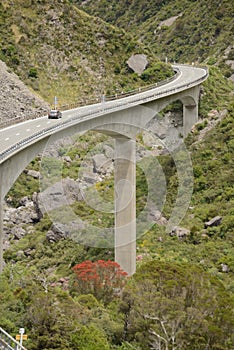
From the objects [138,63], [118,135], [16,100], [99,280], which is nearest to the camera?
[99,280]

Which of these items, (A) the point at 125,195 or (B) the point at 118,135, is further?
(A) the point at 125,195

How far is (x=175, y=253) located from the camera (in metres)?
55.4

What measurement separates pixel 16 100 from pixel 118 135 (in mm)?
18467

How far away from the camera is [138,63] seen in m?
85.6

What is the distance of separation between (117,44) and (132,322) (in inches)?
2157

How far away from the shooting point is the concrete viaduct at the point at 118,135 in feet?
124

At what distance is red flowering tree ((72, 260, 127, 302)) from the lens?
1676 inches

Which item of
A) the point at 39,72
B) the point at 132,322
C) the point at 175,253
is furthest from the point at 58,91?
the point at 132,322

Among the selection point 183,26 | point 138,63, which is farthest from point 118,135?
point 183,26

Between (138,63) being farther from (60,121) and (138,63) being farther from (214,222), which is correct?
(60,121)

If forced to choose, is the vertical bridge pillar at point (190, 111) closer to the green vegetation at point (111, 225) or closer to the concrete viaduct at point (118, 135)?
the green vegetation at point (111, 225)

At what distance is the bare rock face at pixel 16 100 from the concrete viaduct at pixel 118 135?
35.9 ft

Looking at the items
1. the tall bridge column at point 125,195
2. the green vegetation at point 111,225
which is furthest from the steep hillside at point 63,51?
the tall bridge column at point 125,195

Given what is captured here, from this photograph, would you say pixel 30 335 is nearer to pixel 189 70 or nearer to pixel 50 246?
pixel 50 246
